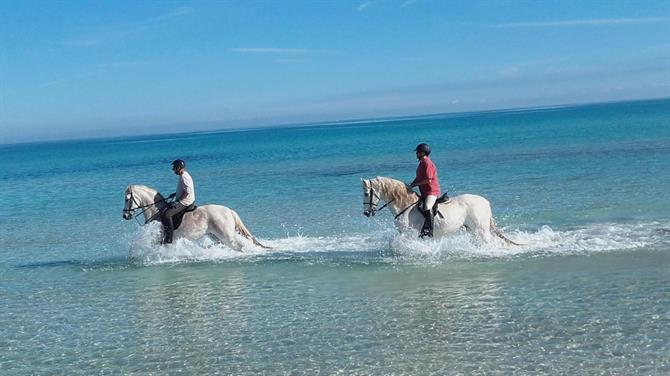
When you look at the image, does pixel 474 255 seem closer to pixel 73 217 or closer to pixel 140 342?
pixel 140 342

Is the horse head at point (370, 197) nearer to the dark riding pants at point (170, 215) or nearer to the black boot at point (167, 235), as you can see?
the dark riding pants at point (170, 215)

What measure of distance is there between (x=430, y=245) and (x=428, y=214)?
68cm

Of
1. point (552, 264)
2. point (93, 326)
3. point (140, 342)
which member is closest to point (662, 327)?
point (552, 264)

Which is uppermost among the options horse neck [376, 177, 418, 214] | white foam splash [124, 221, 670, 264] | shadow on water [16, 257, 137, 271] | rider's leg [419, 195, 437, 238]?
horse neck [376, 177, 418, 214]

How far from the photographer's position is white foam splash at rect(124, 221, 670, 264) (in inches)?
562

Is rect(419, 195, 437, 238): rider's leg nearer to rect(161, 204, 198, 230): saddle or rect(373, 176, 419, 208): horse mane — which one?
rect(373, 176, 419, 208): horse mane

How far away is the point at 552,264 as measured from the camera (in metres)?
13.1

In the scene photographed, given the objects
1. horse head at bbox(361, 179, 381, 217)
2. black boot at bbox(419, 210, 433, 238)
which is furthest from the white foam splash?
horse head at bbox(361, 179, 381, 217)

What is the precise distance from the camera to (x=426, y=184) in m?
13.9

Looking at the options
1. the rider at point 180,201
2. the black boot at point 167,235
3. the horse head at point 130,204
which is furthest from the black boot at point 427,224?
the horse head at point 130,204

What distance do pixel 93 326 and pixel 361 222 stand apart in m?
10.5

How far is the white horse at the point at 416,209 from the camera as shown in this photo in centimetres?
1414

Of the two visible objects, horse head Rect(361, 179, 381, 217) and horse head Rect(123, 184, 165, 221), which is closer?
horse head Rect(361, 179, 381, 217)

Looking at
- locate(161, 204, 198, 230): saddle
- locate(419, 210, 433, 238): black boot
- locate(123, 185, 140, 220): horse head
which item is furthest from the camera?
locate(123, 185, 140, 220): horse head
